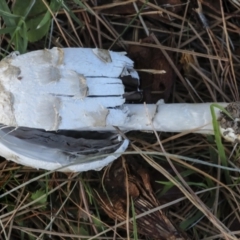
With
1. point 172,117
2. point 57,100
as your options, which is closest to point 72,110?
point 57,100

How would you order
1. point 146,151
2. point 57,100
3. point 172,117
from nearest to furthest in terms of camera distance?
1. point 57,100
2. point 172,117
3. point 146,151

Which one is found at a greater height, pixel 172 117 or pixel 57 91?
pixel 57 91

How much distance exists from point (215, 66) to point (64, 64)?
85 centimetres

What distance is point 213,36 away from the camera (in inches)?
89.4

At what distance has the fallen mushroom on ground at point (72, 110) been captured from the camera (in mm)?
1774

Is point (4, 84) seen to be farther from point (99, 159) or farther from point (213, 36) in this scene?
point (213, 36)

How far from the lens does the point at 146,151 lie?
7.37 feet

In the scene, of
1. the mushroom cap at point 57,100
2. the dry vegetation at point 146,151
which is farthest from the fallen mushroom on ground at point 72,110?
the dry vegetation at point 146,151

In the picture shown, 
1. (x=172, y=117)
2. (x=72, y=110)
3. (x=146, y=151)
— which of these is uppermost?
(x=72, y=110)

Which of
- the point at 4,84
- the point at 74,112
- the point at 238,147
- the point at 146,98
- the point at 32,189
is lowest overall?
the point at 32,189

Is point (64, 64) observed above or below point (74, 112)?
above

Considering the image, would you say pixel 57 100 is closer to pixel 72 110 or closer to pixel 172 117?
pixel 72 110

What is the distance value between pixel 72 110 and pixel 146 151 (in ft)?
1.89

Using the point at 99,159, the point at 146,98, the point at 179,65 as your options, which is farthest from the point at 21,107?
the point at 179,65
